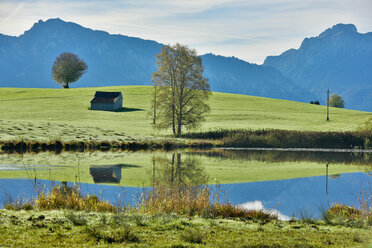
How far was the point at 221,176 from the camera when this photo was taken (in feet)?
97.2

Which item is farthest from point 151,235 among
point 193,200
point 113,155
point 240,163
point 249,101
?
point 249,101

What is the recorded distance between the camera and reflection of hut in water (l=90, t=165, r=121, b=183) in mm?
26409

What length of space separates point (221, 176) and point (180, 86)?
37.2 metres

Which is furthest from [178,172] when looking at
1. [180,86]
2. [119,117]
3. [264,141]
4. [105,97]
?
[105,97]

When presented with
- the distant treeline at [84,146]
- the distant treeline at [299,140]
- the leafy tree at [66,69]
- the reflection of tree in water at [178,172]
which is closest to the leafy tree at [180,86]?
the distant treeline at [299,140]

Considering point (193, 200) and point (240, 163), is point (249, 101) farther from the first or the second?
point (193, 200)

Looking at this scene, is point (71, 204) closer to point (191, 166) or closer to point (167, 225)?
point (167, 225)

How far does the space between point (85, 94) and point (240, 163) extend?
90787 millimetres

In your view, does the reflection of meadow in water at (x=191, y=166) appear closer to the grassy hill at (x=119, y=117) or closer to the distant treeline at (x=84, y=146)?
the distant treeline at (x=84, y=146)

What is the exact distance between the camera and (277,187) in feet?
87.1

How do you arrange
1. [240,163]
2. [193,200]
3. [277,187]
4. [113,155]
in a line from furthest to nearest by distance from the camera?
[113,155] < [240,163] < [277,187] < [193,200]

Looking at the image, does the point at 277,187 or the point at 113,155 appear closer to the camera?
the point at 277,187

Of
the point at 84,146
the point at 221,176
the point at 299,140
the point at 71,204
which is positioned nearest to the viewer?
the point at 71,204

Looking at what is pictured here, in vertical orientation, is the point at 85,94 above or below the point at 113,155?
above
